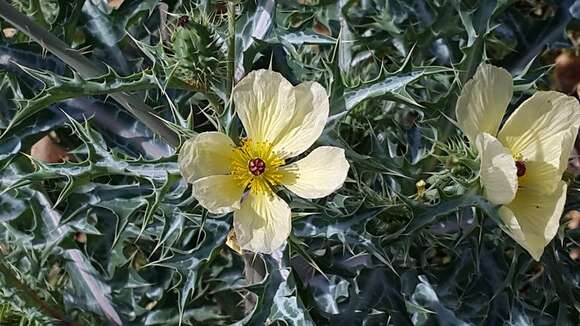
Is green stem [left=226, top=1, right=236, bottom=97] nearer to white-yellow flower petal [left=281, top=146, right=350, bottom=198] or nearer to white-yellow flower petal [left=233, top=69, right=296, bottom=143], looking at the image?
white-yellow flower petal [left=233, top=69, right=296, bottom=143]

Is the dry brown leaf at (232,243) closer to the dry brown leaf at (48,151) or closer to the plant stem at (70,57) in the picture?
Answer: the plant stem at (70,57)

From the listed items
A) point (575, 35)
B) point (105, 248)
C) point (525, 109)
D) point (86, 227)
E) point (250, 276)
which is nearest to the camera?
point (525, 109)

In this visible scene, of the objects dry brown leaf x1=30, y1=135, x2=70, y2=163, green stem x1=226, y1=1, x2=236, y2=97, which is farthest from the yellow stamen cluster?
dry brown leaf x1=30, y1=135, x2=70, y2=163

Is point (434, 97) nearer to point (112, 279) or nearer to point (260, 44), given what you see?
point (260, 44)

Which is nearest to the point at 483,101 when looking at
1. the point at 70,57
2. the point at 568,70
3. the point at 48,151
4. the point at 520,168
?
the point at 520,168

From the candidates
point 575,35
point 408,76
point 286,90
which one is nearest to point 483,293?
point 408,76

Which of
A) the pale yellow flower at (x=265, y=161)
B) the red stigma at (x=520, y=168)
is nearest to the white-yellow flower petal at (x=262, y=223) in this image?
the pale yellow flower at (x=265, y=161)
